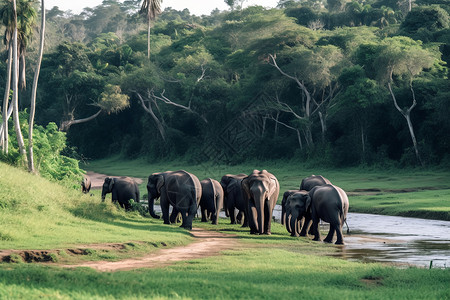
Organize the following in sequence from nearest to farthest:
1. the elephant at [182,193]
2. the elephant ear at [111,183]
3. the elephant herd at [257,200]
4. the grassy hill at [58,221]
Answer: the grassy hill at [58,221] → the elephant herd at [257,200] → the elephant at [182,193] → the elephant ear at [111,183]

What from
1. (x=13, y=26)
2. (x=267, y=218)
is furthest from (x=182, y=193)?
Result: (x=13, y=26)

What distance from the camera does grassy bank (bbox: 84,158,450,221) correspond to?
84.8 feet

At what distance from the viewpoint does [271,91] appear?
163 ft

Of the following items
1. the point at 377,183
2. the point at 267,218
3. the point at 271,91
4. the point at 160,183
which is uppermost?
the point at 271,91

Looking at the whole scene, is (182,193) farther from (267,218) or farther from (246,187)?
(267,218)

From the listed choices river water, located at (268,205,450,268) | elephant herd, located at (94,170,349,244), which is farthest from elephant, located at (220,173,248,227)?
river water, located at (268,205,450,268)

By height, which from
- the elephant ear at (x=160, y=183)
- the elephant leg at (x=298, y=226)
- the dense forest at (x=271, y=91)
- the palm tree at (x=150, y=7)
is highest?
the palm tree at (x=150, y=7)

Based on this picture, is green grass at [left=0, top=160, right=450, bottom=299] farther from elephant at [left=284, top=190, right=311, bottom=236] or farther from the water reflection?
the water reflection

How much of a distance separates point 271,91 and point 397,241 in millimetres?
32120

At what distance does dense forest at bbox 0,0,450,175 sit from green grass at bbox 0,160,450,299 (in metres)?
8.83

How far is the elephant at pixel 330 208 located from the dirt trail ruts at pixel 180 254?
2.44 m

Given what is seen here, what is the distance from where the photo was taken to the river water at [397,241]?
49.2ft

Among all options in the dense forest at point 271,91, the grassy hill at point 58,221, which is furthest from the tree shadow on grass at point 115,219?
the dense forest at point 271,91

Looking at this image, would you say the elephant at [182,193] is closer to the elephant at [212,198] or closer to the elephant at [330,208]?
the elephant at [212,198]
